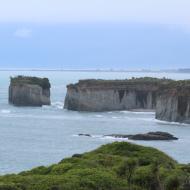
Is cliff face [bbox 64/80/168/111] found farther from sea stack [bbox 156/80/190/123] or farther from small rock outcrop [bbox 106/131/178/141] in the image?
small rock outcrop [bbox 106/131/178/141]

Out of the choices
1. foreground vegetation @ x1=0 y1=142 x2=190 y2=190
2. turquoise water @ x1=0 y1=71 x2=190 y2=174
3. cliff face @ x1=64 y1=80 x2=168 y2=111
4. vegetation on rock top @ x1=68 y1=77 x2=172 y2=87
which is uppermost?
vegetation on rock top @ x1=68 y1=77 x2=172 y2=87

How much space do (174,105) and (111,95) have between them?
91.0 ft

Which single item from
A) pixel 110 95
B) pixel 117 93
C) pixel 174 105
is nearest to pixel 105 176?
pixel 174 105

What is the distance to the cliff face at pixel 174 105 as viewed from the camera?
122 metres

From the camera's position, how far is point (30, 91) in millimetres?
152750

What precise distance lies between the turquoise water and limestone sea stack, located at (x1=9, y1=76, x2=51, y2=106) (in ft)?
12.6

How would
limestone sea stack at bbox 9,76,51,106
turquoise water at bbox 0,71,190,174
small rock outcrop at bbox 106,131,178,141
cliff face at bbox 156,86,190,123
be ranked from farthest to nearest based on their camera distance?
limestone sea stack at bbox 9,76,51,106, cliff face at bbox 156,86,190,123, small rock outcrop at bbox 106,131,178,141, turquoise water at bbox 0,71,190,174

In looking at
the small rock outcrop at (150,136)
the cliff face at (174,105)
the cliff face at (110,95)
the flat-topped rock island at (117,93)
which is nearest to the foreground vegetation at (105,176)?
the small rock outcrop at (150,136)

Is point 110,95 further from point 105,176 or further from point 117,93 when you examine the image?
point 105,176

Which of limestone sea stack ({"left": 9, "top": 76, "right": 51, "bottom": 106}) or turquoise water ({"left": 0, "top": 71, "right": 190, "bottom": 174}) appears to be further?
limestone sea stack ({"left": 9, "top": 76, "right": 51, "bottom": 106})

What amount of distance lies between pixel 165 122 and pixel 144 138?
107ft

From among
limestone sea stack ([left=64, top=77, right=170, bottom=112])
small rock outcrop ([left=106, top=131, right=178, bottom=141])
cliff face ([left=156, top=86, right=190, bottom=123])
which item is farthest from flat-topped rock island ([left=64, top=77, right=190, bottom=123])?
small rock outcrop ([left=106, top=131, right=178, bottom=141])

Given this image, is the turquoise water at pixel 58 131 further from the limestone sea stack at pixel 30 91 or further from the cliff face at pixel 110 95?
the limestone sea stack at pixel 30 91

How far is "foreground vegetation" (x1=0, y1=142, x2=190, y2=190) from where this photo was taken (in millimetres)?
34875
